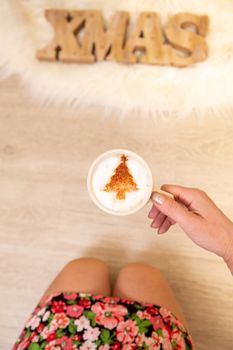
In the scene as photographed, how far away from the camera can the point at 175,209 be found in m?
0.63

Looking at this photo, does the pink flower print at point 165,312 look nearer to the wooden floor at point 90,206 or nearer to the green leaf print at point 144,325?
the green leaf print at point 144,325

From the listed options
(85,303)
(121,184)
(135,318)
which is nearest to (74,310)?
(85,303)

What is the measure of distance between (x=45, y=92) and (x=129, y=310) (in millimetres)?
770

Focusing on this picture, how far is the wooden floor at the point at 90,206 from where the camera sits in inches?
38.7

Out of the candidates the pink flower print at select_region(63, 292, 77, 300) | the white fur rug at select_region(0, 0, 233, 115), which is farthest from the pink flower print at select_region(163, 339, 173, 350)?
the white fur rug at select_region(0, 0, 233, 115)

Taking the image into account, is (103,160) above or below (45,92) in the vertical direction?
below

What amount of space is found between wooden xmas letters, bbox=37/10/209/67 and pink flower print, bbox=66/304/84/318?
791mm

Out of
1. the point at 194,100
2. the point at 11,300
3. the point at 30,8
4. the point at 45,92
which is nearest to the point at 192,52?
the point at 194,100

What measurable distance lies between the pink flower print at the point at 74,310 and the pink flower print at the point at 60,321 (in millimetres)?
12

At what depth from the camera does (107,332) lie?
0.71 metres

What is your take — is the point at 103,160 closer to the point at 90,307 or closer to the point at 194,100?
the point at 90,307

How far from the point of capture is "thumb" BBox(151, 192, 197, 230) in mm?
634

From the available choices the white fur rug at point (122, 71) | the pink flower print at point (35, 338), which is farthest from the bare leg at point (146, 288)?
the white fur rug at point (122, 71)

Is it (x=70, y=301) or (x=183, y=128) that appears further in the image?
(x=183, y=128)
